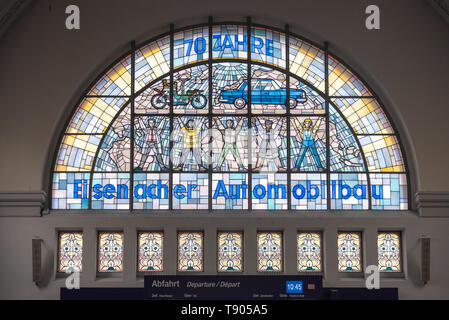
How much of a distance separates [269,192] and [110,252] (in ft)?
12.5

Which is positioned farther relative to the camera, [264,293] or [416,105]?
[416,105]

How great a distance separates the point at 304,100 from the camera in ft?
57.1

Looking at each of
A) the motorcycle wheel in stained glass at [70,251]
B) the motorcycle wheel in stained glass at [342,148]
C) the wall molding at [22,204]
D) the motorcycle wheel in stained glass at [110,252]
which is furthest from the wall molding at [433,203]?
the wall molding at [22,204]

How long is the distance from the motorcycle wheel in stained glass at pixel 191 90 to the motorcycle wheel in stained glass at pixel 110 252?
10.5ft

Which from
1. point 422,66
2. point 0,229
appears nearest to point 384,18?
point 422,66

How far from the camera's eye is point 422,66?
1722 centimetres

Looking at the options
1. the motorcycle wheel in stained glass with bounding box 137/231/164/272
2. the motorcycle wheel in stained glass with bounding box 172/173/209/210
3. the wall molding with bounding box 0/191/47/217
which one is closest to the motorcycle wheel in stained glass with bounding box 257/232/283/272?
the motorcycle wheel in stained glass with bounding box 172/173/209/210

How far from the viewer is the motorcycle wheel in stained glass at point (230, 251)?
1673cm

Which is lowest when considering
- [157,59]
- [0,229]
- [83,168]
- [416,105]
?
[0,229]

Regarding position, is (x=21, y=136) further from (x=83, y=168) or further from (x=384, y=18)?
(x=384, y=18)

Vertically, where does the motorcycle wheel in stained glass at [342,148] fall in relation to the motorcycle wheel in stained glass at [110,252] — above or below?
above

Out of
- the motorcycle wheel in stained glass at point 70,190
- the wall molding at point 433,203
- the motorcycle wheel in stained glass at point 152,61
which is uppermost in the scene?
the motorcycle wheel in stained glass at point 152,61

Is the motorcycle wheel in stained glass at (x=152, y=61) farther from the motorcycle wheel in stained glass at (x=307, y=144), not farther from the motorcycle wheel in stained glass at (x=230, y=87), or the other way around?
the motorcycle wheel in stained glass at (x=307, y=144)

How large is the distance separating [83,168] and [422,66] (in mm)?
8118
